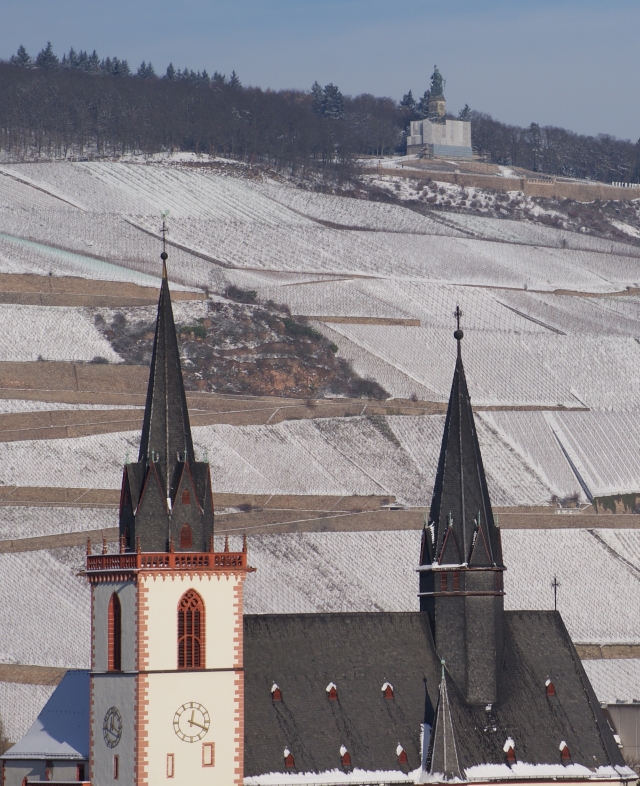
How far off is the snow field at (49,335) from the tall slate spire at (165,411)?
74.1 meters

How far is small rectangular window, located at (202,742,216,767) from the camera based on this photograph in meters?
47.7

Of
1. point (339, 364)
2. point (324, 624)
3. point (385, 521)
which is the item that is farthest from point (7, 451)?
point (324, 624)

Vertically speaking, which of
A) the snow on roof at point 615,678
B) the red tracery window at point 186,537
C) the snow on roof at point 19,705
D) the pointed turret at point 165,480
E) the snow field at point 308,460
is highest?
the pointed turret at point 165,480

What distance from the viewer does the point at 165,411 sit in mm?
48000

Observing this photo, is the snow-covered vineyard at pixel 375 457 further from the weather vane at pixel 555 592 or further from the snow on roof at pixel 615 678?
the weather vane at pixel 555 592

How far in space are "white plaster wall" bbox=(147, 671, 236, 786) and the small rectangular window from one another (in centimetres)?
7

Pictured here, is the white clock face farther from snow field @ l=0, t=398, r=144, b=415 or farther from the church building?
snow field @ l=0, t=398, r=144, b=415

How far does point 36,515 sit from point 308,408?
26123mm

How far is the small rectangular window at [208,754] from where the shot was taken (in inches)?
1876

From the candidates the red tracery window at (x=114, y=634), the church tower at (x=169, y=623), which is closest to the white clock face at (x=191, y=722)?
the church tower at (x=169, y=623)

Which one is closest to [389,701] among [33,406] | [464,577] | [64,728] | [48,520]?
[464,577]

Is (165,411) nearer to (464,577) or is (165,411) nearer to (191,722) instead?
(191,722)

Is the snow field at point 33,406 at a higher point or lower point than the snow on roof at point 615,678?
higher

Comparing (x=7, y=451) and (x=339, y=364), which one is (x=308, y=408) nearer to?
(x=339, y=364)
